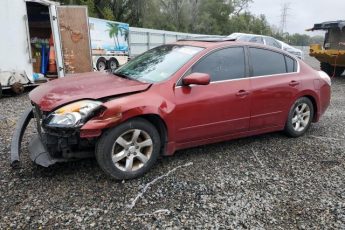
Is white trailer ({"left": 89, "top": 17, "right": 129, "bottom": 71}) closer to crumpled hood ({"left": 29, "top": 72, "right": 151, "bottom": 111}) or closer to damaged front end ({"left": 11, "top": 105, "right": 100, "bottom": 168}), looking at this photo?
crumpled hood ({"left": 29, "top": 72, "right": 151, "bottom": 111})

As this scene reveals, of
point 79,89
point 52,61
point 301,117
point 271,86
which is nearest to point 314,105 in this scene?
point 301,117

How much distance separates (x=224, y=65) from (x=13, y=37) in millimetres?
6410

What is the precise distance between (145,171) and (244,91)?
1756 mm

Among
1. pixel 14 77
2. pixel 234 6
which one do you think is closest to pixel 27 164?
pixel 14 77

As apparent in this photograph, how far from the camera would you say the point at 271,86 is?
5.01 metres

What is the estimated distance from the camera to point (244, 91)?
4707mm

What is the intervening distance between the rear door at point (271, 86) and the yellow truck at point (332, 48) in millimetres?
8665

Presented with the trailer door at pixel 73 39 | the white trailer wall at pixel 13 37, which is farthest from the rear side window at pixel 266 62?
the trailer door at pixel 73 39

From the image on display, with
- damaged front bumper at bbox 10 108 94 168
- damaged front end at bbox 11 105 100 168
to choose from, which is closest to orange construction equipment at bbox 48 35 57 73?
damaged front bumper at bbox 10 108 94 168

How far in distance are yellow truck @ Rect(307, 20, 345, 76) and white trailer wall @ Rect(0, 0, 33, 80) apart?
35.1 feet

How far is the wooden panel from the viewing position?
397 inches

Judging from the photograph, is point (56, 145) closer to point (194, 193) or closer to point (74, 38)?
point (194, 193)

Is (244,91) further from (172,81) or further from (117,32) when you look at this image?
(117,32)

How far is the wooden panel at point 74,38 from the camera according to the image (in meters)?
10.1
